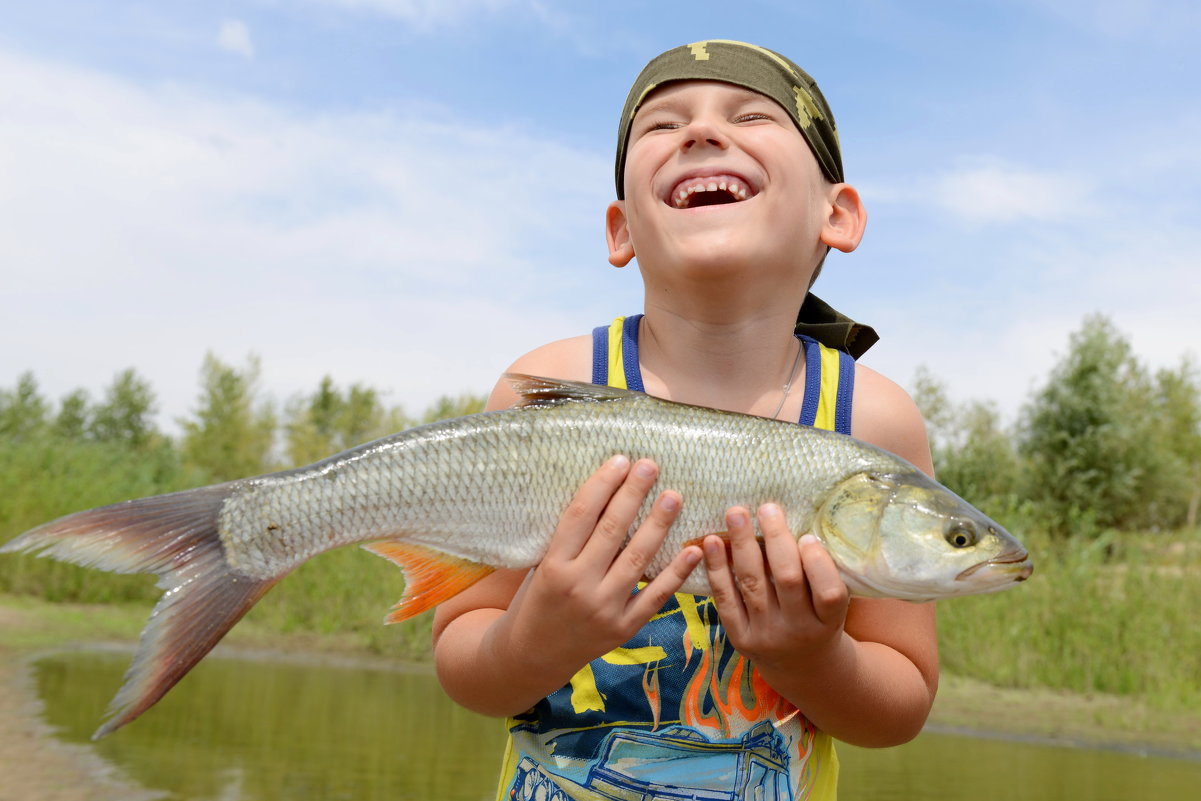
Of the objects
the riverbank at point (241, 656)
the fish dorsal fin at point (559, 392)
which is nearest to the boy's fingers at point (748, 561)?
the fish dorsal fin at point (559, 392)

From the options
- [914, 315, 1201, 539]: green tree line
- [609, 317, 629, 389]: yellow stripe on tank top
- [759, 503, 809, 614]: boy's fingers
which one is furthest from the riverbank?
[914, 315, 1201, 539]: green tree line

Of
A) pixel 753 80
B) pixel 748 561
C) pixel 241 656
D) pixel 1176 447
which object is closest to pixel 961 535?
pixel 748 561

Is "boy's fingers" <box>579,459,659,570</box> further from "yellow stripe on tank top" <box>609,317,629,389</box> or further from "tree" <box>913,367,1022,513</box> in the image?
"tree" <box>913,367,1022,513</box>

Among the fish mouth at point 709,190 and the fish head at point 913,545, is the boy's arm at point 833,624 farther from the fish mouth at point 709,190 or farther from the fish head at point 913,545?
the fish mouth at point 709,190

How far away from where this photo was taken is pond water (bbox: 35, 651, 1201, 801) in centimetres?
603

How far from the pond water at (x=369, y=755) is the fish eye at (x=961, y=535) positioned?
447 cm

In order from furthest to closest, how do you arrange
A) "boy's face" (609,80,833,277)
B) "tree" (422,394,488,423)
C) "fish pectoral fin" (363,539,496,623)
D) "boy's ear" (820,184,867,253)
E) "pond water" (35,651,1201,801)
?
"tree" (422,394,488,423) → "pond water" (35,651,1201,801) → "boy's ear" (820,184,867,253) → "boy's face" (609,80,833,277) → "fish pectoral fin" (363,539,496,623)

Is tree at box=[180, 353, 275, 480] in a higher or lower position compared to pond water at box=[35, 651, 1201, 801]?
higher

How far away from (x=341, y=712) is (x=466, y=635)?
5.96 m

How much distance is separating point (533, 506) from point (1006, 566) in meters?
1.05

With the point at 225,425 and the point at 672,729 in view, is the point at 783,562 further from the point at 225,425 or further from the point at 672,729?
the point at 225,425

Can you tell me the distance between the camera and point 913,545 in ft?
7.12

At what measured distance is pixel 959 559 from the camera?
216 centimetres

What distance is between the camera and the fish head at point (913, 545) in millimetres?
2152
